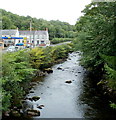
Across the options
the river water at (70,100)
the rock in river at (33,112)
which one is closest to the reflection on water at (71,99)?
the river water at (70,100)

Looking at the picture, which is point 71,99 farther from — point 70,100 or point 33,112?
point 33,112

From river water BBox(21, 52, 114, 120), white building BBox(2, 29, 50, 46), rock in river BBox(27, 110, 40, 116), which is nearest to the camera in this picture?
rock in river BBox(27, 110, 40, 116)

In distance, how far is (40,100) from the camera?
12828mm

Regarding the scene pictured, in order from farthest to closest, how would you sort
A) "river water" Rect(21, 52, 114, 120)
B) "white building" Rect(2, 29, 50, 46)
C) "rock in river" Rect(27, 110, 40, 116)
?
"white building" Rect(2, 29, 50, 46)
"river water" Rect(21, 52, 114, 120)
"rock in river" Rect(27, 110, 40, 116)

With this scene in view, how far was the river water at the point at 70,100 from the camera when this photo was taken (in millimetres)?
10489

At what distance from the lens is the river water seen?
10489 millimetres

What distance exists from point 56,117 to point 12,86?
10.8 ft

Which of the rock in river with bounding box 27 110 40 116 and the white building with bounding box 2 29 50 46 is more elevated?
the white building with bounding box 2 29 50 46

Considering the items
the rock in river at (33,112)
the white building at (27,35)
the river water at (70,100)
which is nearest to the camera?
the rock in river at (33,112)

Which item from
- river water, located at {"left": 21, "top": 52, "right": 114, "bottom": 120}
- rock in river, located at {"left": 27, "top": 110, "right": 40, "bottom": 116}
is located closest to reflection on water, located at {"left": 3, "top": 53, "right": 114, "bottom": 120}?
river water, located at {"left": 21, "top": 52, "right": 114, "bottom": 120}

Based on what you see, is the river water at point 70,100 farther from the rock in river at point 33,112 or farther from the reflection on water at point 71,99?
the rock in river at point 33,112

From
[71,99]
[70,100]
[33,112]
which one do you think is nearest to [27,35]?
[71,99]

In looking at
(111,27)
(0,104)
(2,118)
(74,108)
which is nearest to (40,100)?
(74,108)

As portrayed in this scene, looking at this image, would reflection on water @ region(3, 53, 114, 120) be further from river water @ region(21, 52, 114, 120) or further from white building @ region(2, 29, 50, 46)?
white building @ region(2, 29, 50, 46)
